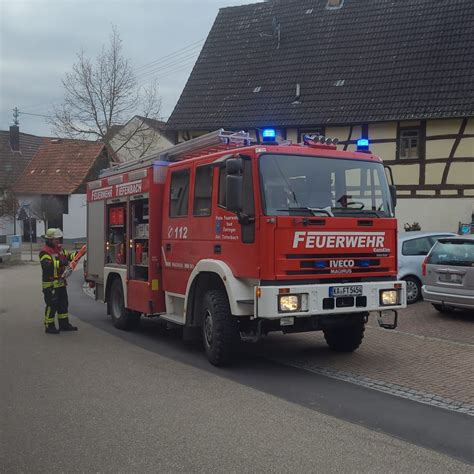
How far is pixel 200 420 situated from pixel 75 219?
39868 mm

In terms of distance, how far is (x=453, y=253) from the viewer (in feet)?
35.6

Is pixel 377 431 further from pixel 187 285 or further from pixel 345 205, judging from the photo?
pixel 187 285

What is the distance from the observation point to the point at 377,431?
5.19 metres

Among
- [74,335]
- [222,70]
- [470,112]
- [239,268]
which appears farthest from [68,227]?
[239,268]

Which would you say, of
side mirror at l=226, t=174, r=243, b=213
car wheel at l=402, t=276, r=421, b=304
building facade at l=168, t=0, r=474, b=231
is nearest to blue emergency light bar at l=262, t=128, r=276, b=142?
side mirror at l=226, t=174, r=243, b=213

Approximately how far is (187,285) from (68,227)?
37133 mm

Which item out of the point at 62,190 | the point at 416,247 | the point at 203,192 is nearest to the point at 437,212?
the point at 416,247

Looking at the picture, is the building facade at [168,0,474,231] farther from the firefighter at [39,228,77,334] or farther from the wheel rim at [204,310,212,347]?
the wheel rim at [204,310,212,347]

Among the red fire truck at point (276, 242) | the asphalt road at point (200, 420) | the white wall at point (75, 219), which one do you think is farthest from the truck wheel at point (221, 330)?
the white wall at point (75, 219)

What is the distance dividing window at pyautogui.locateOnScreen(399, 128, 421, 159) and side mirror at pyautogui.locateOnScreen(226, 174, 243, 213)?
1545 centimetres

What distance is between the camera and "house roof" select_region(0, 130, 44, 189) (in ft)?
143

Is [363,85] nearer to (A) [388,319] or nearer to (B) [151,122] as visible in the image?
(B) [151,122]

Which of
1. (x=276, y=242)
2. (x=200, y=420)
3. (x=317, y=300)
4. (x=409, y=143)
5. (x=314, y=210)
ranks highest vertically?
(x=409, y=143)

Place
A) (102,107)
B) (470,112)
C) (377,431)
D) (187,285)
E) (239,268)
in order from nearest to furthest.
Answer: (377,431), (239,268), (187,285), (470,112), (102,107)
